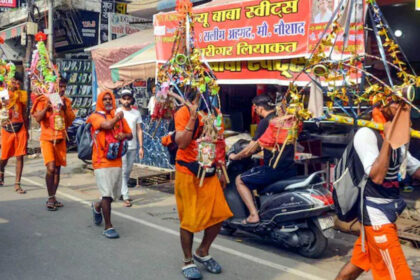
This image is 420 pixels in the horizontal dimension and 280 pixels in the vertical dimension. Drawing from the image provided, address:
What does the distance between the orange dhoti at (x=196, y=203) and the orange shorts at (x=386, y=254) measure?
4.79 ft

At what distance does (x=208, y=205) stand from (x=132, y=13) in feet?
39.0

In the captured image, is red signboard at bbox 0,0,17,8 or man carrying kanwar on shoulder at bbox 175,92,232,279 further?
red signboard at bbox 0,0,17,8

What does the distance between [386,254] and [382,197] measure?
0.38 meters

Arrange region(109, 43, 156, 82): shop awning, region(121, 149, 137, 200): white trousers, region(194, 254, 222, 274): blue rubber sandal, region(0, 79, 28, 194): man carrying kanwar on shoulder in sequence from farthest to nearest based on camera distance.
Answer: region(109, 43, 156, 82): shop awning
region(0, 79, 28, 194): man carrying kanwar on shoulder
region(121, 149, 137, 200): white trousers
region(194, 254, 222, 274): blue rubber sandal

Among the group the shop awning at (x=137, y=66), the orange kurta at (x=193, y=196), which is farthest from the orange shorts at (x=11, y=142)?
the orange kurta at (x=193, y=196)

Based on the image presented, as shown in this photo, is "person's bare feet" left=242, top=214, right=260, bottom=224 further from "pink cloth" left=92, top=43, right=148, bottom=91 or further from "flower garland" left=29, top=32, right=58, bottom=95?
"pink cloth" left=92, top=43, right=148, bottom=91

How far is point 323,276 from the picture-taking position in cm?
464

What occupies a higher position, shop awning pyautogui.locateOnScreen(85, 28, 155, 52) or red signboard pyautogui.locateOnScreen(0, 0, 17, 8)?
red signboard pyautogui.locateOnScreen(0, 0, 17, 8)

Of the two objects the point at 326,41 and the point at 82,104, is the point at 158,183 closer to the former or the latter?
the point at 326,41

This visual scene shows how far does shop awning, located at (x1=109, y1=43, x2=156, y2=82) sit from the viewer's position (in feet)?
33.0

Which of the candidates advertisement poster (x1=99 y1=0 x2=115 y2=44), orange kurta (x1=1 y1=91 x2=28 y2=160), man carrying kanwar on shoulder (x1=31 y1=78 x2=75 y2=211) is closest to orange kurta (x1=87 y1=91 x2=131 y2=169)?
man carrying kanwar on shoulder (x1=31 y1=78 x2=75 y2=211)

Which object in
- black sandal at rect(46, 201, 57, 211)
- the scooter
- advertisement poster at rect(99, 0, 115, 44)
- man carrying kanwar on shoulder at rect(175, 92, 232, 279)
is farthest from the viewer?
advertisement poster at rect(99, 0, 115, 44)

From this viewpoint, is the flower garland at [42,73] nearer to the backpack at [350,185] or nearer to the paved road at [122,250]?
the paved road at [122,250]

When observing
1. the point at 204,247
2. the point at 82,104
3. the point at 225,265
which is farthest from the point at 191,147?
the point at 82,104
